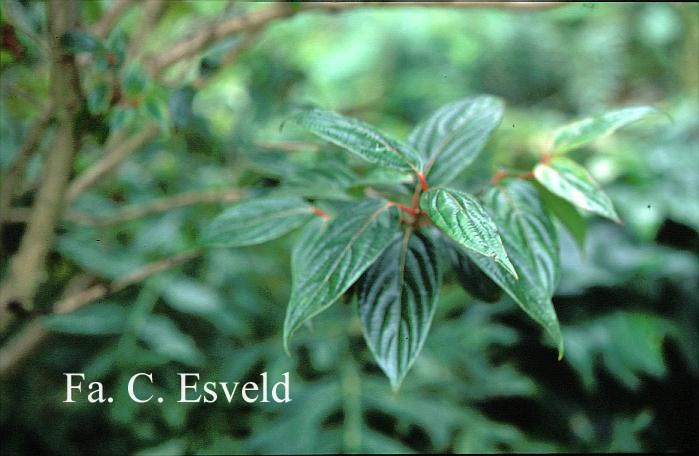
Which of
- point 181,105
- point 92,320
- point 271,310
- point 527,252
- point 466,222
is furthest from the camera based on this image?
point 271,310

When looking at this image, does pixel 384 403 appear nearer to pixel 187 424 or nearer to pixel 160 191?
pixel 187 424

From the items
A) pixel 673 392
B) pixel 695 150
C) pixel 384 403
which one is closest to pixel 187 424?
pixel 384 403

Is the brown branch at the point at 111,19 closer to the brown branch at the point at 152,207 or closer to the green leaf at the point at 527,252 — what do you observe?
the brown branch at the point at 152,207

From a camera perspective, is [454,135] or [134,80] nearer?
[454,135]

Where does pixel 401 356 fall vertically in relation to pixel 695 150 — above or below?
below

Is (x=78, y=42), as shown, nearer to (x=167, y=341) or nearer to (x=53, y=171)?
(x=53, y=171)

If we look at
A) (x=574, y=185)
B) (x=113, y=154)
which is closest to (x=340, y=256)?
(x=574, y=185)

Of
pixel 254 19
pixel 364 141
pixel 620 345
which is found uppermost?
pixel 254 19
